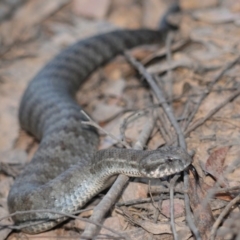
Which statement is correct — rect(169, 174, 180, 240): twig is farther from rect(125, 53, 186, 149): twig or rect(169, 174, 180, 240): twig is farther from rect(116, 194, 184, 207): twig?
rect(125, 53, 186, 149): twig

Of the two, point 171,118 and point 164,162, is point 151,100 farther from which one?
point 164,162

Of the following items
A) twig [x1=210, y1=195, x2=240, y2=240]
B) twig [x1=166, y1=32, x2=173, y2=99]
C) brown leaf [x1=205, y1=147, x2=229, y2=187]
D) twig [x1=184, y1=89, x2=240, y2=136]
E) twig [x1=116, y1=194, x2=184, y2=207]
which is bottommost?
twig [x1=116, y1=194, x2=184, y2=207]

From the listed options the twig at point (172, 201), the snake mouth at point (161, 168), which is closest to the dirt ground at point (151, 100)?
the twig at point (172, 201)

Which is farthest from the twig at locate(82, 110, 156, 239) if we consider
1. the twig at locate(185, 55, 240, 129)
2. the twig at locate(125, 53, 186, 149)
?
the twig at locate(185, 55, 240, 129)

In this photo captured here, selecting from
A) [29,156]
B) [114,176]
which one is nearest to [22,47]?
[29,156]

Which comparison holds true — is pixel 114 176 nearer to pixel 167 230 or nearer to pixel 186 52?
pixel 167 230

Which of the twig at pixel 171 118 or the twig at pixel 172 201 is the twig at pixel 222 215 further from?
the twig at pixel 172 201

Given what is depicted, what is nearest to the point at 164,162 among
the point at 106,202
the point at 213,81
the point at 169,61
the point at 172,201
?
the point at 172,201
